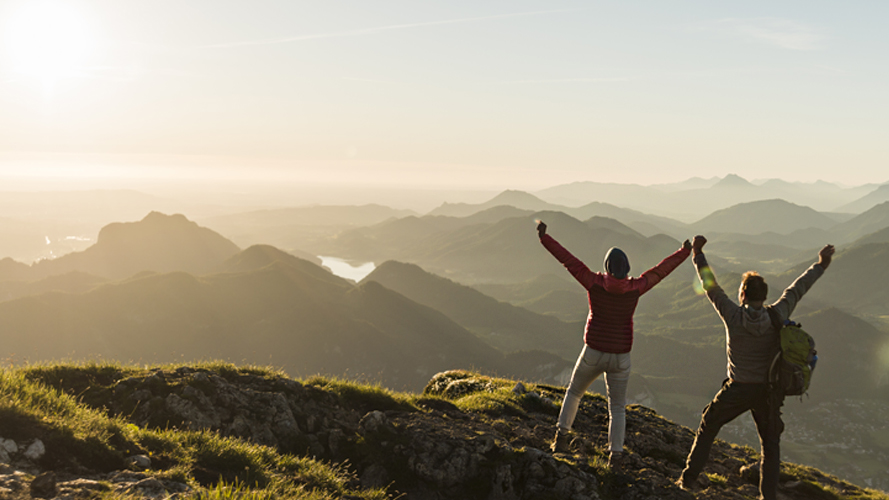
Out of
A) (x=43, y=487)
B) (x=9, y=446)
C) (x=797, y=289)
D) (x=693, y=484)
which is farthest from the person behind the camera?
(x=693, y=484)

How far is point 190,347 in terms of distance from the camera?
387 ft

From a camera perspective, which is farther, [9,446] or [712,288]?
[712,288]

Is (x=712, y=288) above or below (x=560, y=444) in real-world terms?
above

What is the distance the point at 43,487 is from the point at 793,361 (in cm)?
1022

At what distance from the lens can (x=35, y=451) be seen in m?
5.19

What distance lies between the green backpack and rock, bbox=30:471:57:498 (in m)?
9.98

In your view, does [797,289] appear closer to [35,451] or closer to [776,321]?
[776,321]

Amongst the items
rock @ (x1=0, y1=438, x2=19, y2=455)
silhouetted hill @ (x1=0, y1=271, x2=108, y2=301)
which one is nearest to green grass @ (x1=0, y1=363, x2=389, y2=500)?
rock @ (x1=0, y1=438, x2=19, y2=455)

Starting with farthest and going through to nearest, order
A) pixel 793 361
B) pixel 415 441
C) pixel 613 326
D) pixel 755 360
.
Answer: pixel 415 441 < pixel 613 326 < pixel 755 360 < pixel 793 361

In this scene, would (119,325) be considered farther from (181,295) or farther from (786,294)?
(786,294)

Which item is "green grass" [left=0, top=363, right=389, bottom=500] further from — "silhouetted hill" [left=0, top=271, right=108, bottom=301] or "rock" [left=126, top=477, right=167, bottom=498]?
"silhouetted hill" [left=0, top=271, right=108, bottom=301]

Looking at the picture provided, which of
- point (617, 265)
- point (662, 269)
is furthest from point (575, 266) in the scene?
point (662, 269)

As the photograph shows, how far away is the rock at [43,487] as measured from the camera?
4371 mm

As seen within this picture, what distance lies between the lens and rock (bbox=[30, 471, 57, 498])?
4.37 m
